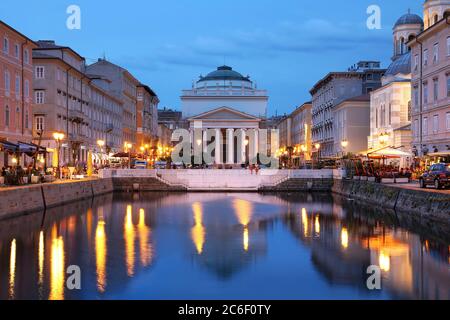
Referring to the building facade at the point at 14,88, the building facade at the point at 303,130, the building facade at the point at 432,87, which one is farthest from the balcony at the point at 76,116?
the building facade at the point at 303,130

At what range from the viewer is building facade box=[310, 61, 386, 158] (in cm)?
8638

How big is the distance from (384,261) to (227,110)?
281 ft

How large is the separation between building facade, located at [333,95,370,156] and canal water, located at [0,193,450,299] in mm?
41226

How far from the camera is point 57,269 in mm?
19156

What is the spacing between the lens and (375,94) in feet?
234

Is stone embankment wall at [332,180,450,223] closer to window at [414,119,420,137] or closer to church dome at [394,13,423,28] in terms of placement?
window at [414,119,420,137]

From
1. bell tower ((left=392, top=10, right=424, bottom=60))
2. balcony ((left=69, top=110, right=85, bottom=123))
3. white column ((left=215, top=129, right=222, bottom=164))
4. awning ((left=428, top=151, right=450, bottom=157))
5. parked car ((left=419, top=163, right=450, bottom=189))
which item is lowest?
parked car ((left=419, top=163, right=450, bottom=189))

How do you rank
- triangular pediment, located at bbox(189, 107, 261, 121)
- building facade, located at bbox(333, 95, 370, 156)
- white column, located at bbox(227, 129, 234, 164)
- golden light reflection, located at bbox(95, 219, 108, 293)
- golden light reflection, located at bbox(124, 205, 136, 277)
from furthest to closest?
triangular pediment, located at bbox(189, 107, 261, 121) < white column, located at bbox(227, 129, 234, 164) < building facade, located at bbox(333, 95, 370, 156) < golden light reflection, located at bbox(124, 205, 136, 277) < golden light reflection, located at bbox(95, 219, 108, 293)

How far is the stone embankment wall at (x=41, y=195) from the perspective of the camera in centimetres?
3125

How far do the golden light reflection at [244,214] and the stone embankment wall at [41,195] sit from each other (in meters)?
11.5

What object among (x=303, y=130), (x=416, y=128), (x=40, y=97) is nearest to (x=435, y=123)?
(x=416, y=128)

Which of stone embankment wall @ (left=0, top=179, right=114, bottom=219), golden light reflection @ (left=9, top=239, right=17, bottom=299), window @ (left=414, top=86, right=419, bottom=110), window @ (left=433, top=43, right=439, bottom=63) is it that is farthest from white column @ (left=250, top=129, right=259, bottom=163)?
golden light reflection @ (left=9, top=239, right=17, bottom=299)
